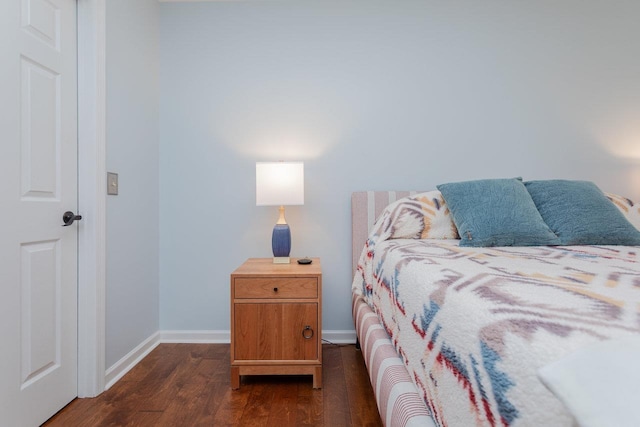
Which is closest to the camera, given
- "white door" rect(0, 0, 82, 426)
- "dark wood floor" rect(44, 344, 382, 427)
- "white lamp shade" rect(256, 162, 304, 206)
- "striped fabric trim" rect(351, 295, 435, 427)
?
"striped fabric trim" rect(351, 295, 435, 427)

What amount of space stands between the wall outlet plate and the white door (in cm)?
15

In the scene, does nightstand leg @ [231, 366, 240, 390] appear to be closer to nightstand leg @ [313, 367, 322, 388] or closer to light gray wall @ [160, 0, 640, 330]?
nightstand leg @ [313, 367, 322, 388]

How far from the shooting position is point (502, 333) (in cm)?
55

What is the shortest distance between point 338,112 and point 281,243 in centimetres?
99

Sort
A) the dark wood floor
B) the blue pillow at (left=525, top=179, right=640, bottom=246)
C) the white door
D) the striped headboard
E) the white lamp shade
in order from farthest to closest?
the striped headboard
the white lamp shade
the blue pillow at (left=525, top=179, right=640, bottom=246)
the dark wood floor
the white door

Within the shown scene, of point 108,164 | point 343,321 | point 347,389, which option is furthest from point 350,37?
point 347,389

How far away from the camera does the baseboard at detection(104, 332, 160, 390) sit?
5.19 feet

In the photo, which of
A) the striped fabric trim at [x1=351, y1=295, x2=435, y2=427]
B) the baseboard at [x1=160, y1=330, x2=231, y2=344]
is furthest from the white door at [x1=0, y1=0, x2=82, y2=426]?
the striped fabric trim at [x1=351, y1=295, x2=435, y2=427]

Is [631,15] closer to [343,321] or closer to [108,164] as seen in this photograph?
[343,321]

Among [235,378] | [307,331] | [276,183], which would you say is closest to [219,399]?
[235,378]

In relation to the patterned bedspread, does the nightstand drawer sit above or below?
below

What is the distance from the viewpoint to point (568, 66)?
2148 millimetres

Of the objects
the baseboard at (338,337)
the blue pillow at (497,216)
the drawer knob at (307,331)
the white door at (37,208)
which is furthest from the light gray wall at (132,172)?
the blue pillow at (497,216)

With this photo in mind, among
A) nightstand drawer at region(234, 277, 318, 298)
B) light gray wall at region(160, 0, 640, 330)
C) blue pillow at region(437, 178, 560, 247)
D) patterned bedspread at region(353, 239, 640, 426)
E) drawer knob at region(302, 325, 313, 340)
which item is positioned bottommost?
drawer knob at region(302, 325, 313, 340)
